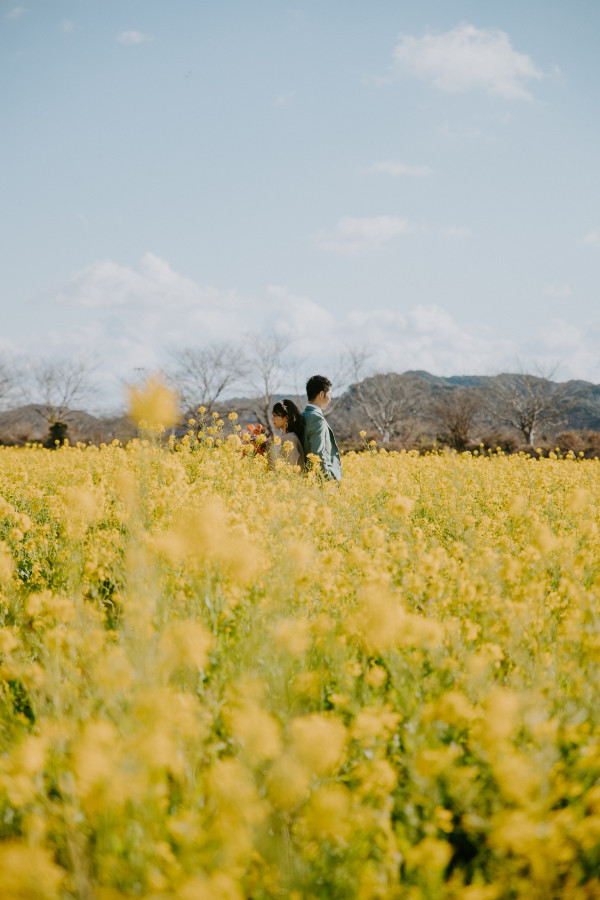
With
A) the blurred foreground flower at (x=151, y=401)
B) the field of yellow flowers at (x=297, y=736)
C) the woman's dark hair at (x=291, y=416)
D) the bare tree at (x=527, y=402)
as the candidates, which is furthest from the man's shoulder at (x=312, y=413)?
the bare tree at (x=527, y=402)

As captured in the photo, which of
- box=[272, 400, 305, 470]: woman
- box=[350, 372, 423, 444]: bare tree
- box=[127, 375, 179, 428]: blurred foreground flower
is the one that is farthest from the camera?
box=[350, 372, 423, 444]: bare tree

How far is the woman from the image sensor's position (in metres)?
6.69

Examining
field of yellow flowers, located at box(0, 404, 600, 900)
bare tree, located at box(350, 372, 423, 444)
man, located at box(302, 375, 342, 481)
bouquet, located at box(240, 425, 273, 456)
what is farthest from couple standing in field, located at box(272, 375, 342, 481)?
bare tree, located at box(350, 372, 423, 444)

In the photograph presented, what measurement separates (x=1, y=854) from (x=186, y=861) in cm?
46

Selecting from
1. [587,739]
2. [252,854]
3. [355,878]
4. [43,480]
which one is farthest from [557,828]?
[43,480]

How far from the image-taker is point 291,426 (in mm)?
6855

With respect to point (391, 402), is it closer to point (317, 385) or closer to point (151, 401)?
point (317, 385)

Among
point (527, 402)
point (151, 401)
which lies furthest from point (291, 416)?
point (527, 402)

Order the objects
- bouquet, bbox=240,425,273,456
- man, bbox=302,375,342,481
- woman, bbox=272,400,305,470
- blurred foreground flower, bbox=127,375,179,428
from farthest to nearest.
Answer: bouquet, bbox=240,425,273,456 < woman, bbox=272,400,305,470 < man, bbox=302,375,342,481 < blurred foreground flower, bbox=127,375,179,428

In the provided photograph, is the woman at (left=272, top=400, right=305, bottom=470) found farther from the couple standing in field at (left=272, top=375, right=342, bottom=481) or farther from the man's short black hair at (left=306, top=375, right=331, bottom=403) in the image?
the man's short black hair at (left=306, top=375, right=331, bottom=403)

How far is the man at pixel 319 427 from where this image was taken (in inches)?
256

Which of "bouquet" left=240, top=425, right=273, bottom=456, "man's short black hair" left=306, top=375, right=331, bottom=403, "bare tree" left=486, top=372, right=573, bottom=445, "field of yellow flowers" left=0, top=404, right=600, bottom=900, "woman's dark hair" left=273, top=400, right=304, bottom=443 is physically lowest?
"field of yellow flowers" left=0, top=404, right=600, bottom=900

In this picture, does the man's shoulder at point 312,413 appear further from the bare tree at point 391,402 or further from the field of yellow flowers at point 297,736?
the bare tree at point 391,402

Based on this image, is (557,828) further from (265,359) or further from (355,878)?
(265,359)
